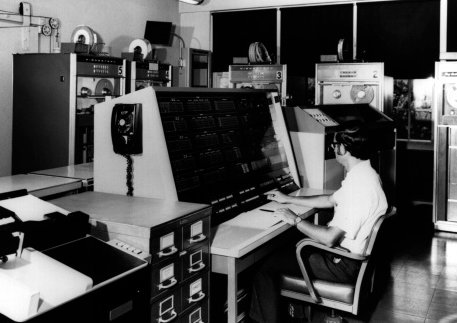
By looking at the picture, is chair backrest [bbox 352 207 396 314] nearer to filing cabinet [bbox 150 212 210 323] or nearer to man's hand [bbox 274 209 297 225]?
man's hand [bbox 274 209 297 225]

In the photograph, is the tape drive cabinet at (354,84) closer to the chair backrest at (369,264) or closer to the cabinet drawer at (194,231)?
the chair backrest at (369,264)

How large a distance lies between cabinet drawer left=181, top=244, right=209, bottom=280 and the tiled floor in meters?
1.31

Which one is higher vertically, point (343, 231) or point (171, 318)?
point (343, 231)

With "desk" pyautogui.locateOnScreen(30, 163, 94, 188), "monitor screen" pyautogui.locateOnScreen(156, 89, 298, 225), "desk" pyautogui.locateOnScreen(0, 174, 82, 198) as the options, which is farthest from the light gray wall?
"monitor screen" pyautogui.locateOnScreen(156, 89, 298, 225)

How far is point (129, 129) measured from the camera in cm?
282

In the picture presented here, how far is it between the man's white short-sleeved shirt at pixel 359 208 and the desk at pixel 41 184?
1643 millimetres

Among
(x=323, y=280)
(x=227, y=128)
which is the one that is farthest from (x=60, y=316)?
(x=227, y=128)

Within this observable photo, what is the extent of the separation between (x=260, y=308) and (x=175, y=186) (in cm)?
80

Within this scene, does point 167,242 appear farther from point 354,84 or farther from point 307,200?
point 354,84

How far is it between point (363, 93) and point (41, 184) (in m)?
4.46

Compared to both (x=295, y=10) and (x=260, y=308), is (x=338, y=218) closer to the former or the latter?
(x=260, y=308)

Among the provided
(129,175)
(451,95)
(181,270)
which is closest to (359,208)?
(181,270)

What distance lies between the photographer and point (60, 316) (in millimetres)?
1674

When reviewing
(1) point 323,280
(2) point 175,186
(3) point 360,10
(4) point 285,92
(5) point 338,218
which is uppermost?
(3) point 360,10
